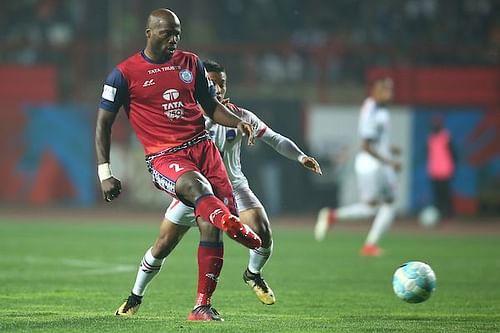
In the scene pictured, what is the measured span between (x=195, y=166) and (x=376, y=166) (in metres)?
8.65

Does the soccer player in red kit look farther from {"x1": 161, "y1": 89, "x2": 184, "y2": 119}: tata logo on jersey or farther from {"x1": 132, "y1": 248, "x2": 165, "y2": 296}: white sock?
{"x1": 132, "y1": 248, "x2": 165, "y2": 296}: white sock

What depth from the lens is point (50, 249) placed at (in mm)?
17172

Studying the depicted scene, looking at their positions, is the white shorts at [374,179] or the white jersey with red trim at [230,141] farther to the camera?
the white shorts at [374,179]

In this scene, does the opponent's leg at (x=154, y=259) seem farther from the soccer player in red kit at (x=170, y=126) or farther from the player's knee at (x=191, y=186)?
the player's knee at (x=191, y=186)

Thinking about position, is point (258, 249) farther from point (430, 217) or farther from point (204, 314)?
point (430, 217)

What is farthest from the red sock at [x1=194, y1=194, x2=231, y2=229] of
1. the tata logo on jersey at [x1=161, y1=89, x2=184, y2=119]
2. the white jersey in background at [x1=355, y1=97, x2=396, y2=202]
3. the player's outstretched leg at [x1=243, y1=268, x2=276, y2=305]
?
the white jersey in background at [x1=355, y1=97, x2=396, y2=202]

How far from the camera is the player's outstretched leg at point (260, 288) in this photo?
988 centimetres

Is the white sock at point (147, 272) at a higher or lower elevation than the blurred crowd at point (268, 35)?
higher

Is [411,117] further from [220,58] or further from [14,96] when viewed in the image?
[14,96]

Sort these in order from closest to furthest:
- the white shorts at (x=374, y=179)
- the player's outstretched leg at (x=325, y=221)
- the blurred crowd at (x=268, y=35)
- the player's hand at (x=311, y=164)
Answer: the player's hand at (x=311, y=164) < the white shorts at (x=374, y=179) < the player's outstretched leg at (x=325, y=221) < the blurred crowd at (x=268, y=35)

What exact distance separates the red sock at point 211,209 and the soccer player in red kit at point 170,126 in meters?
0.22

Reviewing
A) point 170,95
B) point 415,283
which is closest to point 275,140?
point 170,95

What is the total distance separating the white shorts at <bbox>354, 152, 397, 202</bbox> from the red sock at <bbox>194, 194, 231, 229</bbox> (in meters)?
9.00

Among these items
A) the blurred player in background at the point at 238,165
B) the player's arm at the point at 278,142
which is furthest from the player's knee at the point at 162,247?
the player's arm at the point at 278,142
